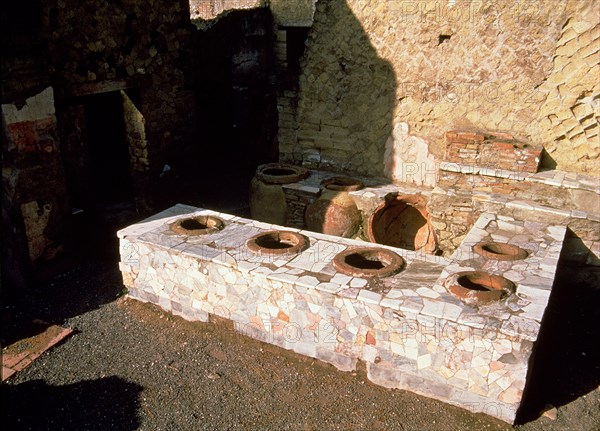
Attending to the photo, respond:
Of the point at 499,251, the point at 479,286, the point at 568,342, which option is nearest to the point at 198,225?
the point at 479,286

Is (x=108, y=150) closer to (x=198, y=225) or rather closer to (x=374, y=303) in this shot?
(x=198, y=225)

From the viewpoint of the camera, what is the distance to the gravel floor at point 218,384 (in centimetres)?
441

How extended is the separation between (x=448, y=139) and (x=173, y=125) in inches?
158

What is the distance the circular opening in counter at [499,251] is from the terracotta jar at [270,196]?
304 cm

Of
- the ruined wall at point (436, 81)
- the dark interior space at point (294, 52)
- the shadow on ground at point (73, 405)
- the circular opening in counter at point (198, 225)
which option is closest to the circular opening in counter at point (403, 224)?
the ruined wall at point (436, 81)

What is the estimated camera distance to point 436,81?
23.7 feet

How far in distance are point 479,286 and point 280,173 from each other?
4.00 meters

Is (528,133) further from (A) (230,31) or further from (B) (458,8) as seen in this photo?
(A) (230,31)

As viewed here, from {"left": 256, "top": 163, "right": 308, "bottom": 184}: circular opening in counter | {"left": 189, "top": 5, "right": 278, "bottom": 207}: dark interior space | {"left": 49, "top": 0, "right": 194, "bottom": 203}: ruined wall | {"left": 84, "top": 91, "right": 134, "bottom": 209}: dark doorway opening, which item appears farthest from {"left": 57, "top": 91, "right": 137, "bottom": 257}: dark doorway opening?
{"left": 256, "top": 163, "right": 308, "bottom": 184}: circular opening in counter

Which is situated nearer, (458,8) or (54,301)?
(54,301)

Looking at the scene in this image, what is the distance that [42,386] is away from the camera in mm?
4871

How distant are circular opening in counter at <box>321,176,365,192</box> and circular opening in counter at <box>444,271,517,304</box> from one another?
2762mm

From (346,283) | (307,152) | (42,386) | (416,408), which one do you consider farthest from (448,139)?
(42,386)

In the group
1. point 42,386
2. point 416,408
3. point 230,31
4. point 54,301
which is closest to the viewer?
point 416,408
